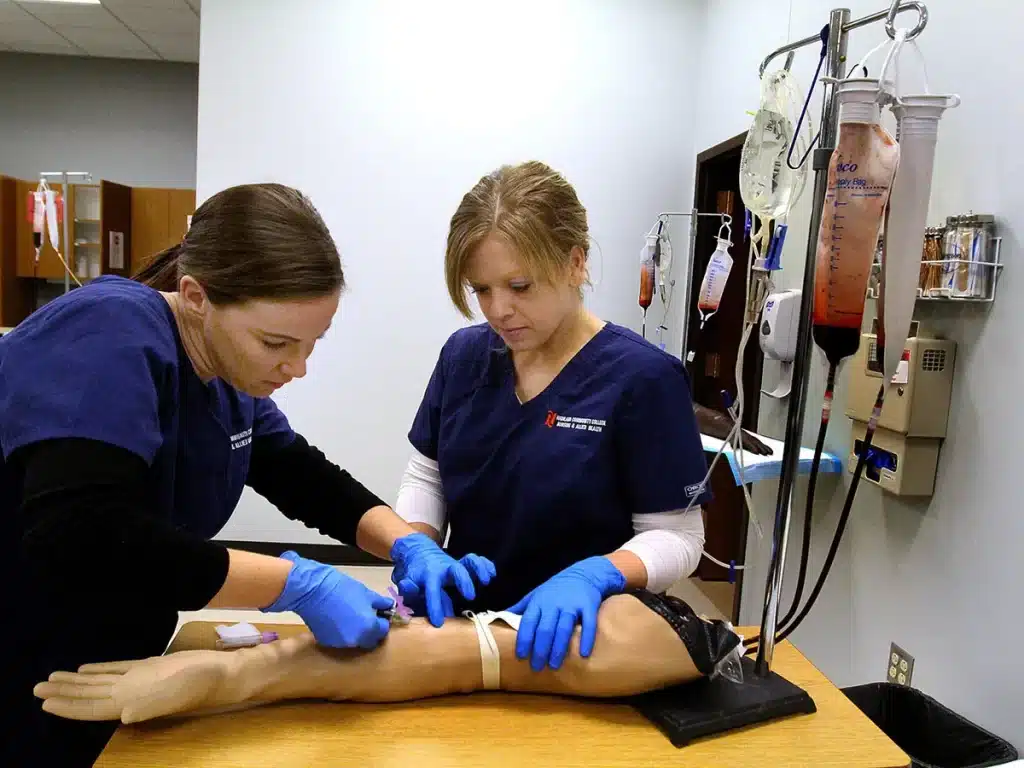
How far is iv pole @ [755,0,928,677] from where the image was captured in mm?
1025

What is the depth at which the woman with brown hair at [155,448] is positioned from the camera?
31.9 inches

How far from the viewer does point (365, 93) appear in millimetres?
3346

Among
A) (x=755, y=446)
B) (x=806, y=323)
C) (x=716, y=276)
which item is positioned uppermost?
(x=716, y=276)

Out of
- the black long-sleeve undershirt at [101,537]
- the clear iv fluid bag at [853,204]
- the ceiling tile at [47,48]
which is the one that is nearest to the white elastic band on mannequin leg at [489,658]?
the black long-sleeve undershirt at [101,537]

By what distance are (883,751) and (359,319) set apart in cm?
286

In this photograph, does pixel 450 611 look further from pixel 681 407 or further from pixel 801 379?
pixel 801 379

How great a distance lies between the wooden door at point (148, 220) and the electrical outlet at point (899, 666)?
16.1 feet

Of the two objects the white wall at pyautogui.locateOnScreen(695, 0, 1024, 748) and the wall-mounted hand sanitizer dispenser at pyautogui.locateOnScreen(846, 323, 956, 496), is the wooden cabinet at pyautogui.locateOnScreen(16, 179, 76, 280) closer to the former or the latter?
the white wall at pyautogui.locateOnScreen(695, 0, 1024, 748)

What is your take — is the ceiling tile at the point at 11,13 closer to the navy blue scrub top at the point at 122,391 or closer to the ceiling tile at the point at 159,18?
the ceiling tile at the point at 159,18

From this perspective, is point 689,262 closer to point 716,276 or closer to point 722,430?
point 716,276

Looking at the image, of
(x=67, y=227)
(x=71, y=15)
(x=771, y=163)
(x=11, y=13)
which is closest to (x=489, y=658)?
(x=771, y=163)

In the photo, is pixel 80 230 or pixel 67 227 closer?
pixel 67 227

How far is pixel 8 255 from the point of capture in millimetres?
5020

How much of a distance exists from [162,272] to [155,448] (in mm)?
299
